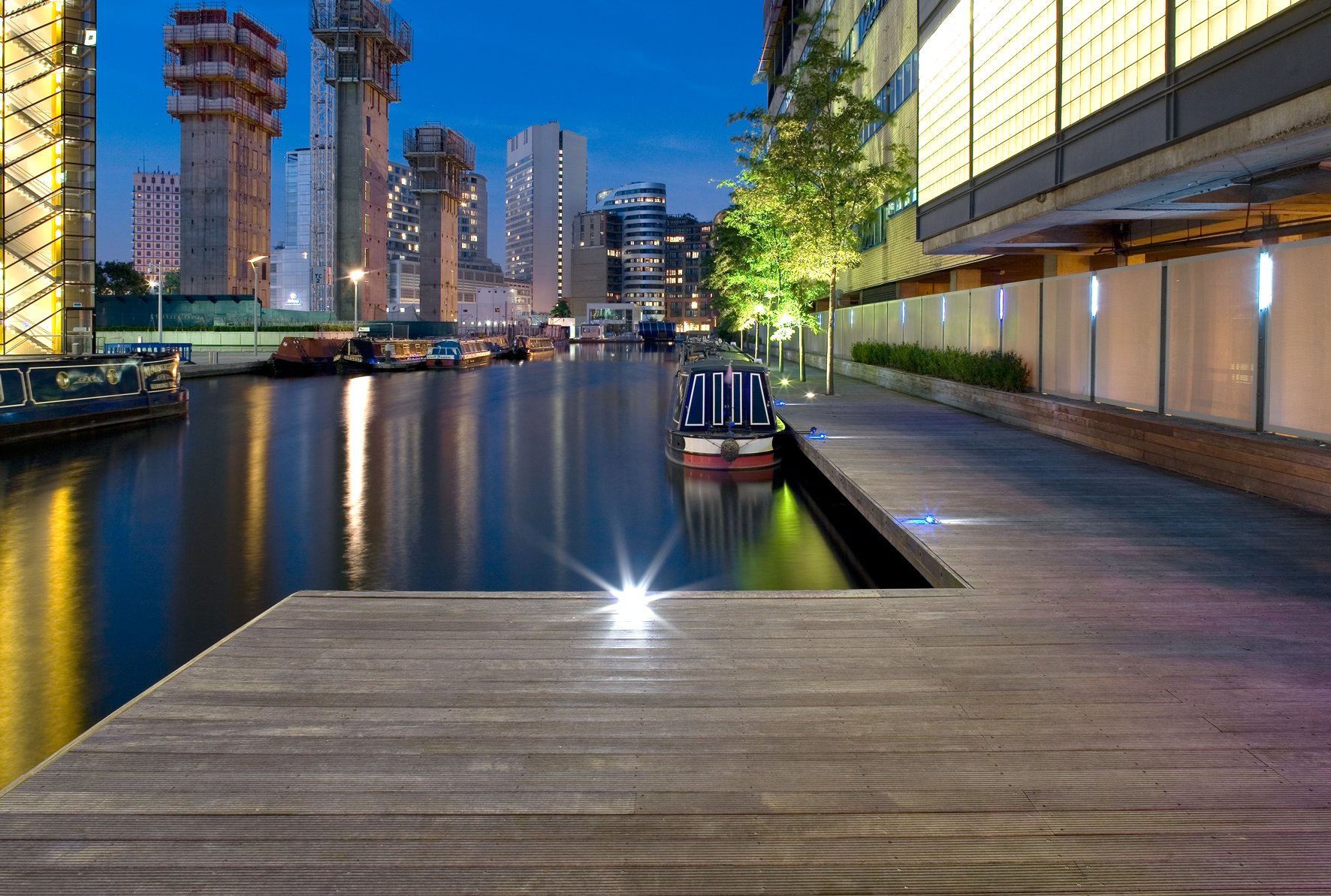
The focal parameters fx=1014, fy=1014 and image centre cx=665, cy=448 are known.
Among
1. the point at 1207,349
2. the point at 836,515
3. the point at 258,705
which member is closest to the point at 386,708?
the point at 258,705

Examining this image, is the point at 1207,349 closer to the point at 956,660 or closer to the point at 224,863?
the point at 956,660

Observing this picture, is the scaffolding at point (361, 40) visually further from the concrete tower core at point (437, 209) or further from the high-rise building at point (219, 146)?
the concrete tower core at point (437, 209)

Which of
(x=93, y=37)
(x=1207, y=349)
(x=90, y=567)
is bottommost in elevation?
(x=90, y=567)

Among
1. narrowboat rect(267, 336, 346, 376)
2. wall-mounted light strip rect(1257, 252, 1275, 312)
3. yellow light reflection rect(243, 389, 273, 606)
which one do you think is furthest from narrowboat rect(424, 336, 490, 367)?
wall-mounted light strip rect(1257, 252, 1275, 312)

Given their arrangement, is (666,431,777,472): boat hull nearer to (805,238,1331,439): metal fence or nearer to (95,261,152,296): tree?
(805,238,1331,439): metal fence

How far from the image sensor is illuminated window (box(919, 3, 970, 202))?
2559 cm

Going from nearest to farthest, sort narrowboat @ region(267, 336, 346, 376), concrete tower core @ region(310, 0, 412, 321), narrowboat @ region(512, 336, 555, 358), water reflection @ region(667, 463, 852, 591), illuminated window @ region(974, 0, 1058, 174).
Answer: water reflection @ region(667, 463, 852, 591)
illuminated window @ region(974, 0, 1058, 174)
narrowboat @ region(267, 336, 346, 376)
narrowboat @ region(512, 336, 555, 358)
concrete tower core @ region(310, 0, 412, 321)

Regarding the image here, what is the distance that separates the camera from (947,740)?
4770 millimetres

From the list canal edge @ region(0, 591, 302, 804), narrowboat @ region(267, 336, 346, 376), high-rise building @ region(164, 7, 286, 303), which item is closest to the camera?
canal edge @ region(0, 591, 302, 804)

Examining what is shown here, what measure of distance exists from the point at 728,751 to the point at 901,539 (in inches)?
230

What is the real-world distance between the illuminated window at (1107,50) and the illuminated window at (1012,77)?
82 cm

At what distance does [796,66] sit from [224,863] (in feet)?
103

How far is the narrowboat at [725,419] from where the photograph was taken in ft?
61.2

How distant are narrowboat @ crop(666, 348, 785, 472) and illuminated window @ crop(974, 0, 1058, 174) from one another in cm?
752
